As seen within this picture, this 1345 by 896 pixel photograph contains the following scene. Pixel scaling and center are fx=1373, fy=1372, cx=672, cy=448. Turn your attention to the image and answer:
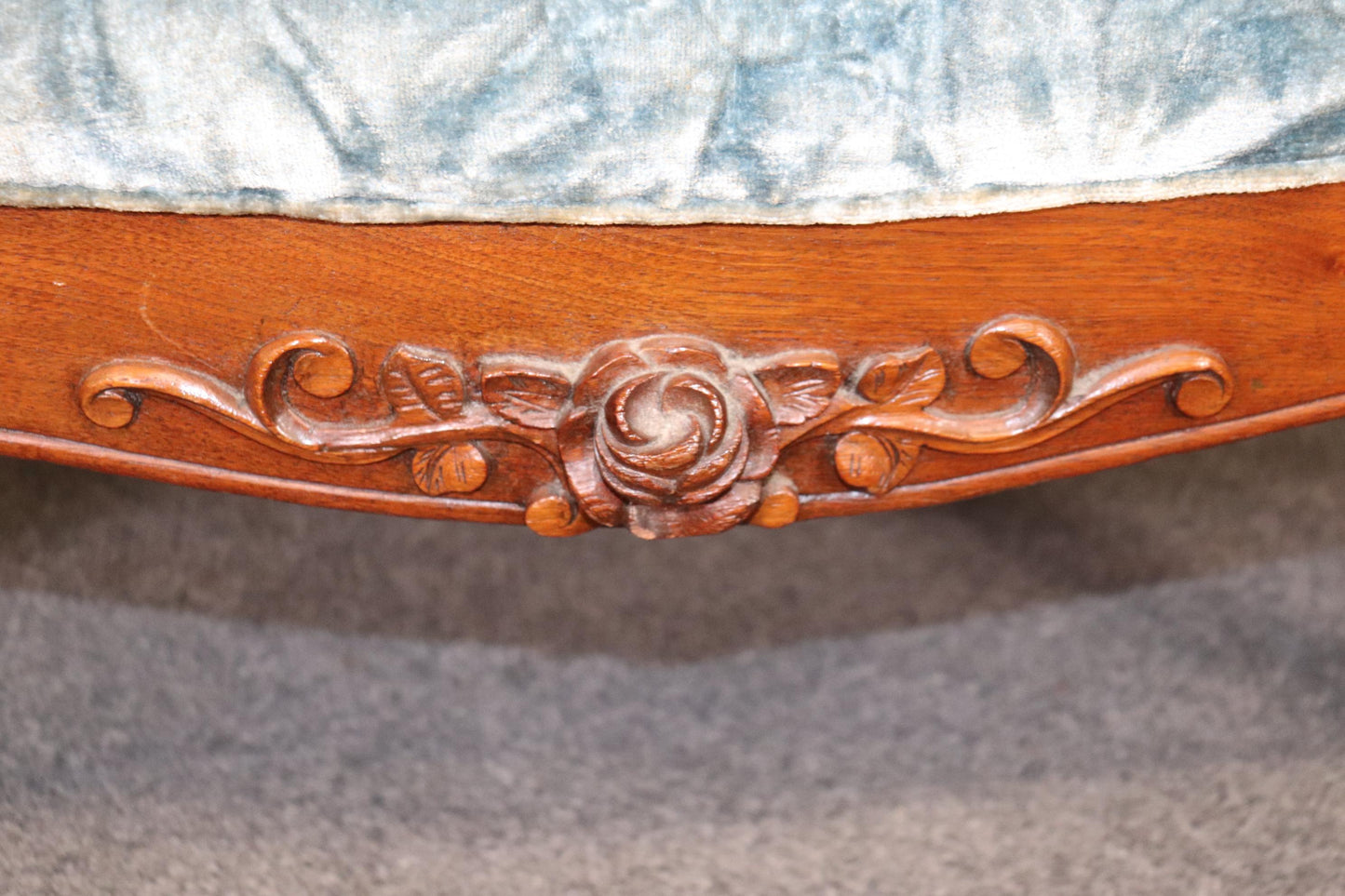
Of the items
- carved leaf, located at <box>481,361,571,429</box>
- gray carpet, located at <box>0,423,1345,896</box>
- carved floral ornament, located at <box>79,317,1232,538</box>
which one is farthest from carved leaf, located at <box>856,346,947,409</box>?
gray carpet, located at <box>0,423,1345,896</box>

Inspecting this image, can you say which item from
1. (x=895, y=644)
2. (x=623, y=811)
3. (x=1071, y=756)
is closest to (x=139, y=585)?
(x=623, y=811)

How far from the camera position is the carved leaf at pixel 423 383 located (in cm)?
46

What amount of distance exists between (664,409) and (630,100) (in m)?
0.10

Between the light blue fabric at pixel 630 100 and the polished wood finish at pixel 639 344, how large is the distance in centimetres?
2

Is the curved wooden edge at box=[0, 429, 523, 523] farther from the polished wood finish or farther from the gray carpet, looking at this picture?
the gray carpet

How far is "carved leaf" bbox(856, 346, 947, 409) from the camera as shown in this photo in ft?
1.53

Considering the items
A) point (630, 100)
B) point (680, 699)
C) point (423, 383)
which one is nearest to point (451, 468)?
point (423, 383)

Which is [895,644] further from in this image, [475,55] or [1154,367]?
[475,55]

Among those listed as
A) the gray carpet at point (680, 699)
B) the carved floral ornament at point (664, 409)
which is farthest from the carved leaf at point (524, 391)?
the gray carpet at point (680, 699)

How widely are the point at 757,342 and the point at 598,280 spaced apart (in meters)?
0.06

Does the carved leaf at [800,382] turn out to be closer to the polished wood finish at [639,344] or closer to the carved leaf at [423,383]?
the polished wood finish at [639,344]

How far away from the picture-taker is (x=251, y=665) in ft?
2.84

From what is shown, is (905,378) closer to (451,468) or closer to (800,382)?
(800,382)

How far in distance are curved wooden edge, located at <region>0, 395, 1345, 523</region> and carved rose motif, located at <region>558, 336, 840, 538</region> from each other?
0.14ft
